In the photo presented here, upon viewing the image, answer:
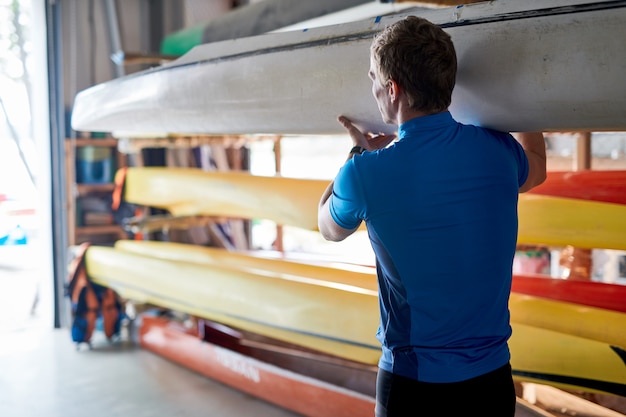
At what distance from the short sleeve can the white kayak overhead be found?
1.54 feet

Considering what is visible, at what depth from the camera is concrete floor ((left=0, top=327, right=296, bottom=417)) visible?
2.79 metres

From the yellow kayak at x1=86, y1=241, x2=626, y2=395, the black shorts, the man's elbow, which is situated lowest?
the yellow kayak at x1=86, y1=241, x2=626, y2=395

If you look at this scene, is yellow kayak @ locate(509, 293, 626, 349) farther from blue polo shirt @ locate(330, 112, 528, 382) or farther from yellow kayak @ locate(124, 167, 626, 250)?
blue polo shirt @ locate(330, 112, 528, 382)

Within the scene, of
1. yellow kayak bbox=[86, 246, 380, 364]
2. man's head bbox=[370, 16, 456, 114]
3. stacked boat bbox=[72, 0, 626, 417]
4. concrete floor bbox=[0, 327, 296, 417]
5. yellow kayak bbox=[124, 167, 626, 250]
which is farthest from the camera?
concrete floor bbox=[0, 327, 296, 417]

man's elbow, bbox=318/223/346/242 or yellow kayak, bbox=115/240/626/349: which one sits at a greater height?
man's elbow, bbox=318/223/346/242

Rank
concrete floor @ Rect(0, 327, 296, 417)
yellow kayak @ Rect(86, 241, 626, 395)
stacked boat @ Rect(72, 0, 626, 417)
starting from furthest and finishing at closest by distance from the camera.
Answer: concrete floor @ Rect(0, 327, 296, 417), yellow kayak @ Rect(86, 241, 626, 395), stacked boat @ Rect(72, 0, 626, 417)

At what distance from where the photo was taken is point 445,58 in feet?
3.77

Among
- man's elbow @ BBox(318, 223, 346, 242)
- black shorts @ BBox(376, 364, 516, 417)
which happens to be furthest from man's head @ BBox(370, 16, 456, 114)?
black shorts @ BBox(376, 364, 516, 417)

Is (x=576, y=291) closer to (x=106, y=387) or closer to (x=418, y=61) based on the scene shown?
(x=418, y=61)

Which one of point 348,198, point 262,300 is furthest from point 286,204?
point 348,198

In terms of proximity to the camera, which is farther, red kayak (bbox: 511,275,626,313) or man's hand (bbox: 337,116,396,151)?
red kayak (bbox: 511,275,626,313)

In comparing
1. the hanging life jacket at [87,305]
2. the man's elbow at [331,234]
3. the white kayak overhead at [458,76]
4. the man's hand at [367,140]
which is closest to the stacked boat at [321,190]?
the white kayak overhead at [458,76]

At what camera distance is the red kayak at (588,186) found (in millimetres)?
2098

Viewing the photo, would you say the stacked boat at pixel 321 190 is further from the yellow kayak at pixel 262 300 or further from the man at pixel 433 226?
the man at pixel 433 226
